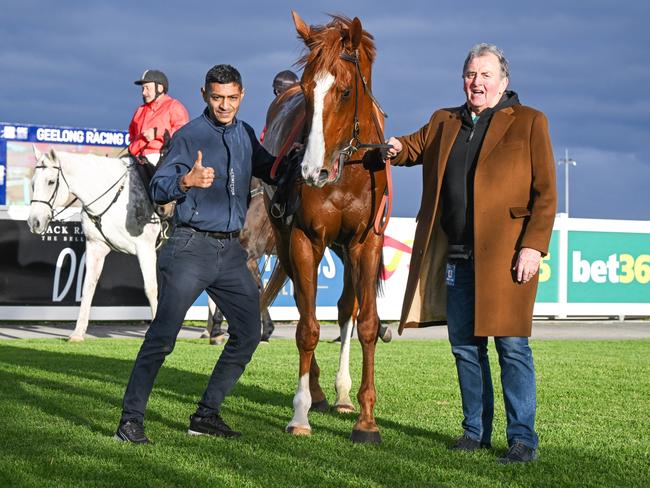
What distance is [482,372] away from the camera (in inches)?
235

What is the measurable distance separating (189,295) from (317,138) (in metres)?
1.20

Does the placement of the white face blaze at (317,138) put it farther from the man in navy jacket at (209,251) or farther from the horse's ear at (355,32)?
the man in navy jacket at (209,251)

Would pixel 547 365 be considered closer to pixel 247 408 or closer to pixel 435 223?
pixel 247 408

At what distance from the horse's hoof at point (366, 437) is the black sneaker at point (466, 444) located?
1.50ft

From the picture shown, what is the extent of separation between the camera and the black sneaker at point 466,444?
570cm

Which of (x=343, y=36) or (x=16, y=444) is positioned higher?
(x=343, y=36)

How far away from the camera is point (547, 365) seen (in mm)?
11258

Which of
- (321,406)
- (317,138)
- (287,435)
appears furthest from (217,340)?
(317,138)

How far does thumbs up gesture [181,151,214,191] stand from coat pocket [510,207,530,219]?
170 centimetres

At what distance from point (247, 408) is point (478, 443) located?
2125 mm

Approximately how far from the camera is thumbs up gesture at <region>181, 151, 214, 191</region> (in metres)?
5.28

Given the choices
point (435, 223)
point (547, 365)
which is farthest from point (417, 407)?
point (547, 365)

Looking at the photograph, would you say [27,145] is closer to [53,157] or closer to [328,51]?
[53,157]

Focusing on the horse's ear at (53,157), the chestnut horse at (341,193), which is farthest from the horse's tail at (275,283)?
the horse's ear at (53,157)
